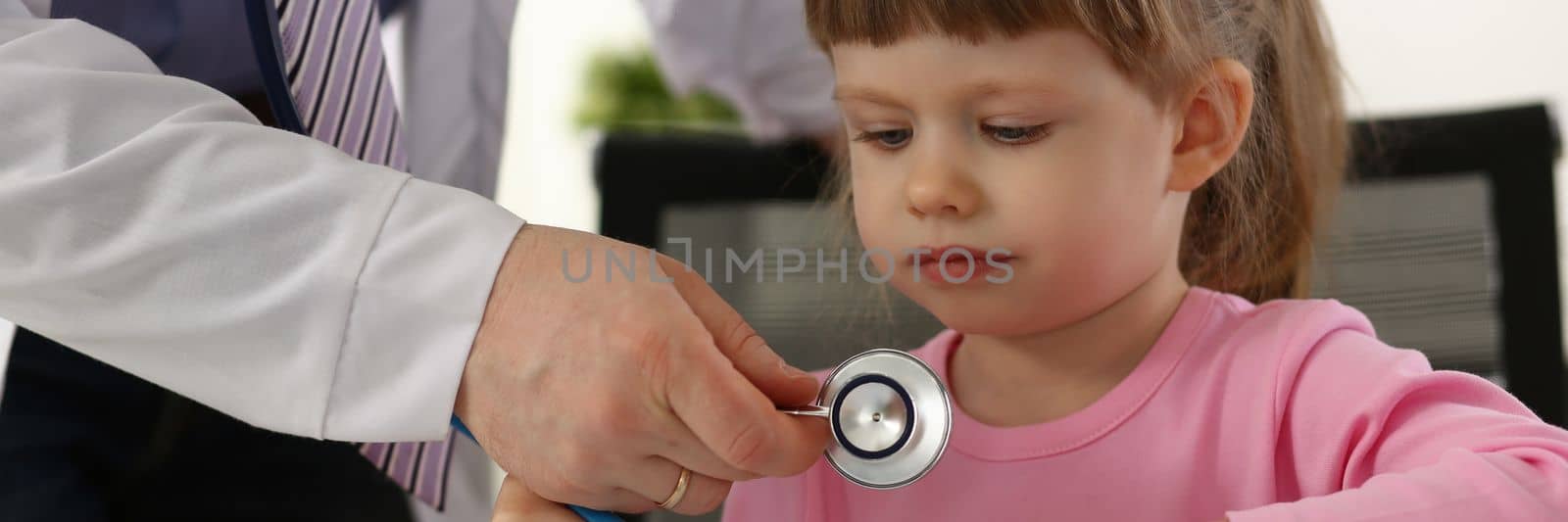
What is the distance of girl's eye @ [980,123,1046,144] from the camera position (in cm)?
82

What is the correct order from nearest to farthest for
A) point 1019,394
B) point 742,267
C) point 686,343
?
point 686,343 < point 1019,394 < point 742,267

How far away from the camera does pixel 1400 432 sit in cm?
76

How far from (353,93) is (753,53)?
0.62 meters

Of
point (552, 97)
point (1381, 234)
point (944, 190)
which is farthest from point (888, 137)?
point (552, 97)

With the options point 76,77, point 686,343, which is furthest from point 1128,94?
point 76,77

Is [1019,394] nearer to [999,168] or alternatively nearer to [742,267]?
[999,168]

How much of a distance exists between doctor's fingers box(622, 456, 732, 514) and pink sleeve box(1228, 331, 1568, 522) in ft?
0.87

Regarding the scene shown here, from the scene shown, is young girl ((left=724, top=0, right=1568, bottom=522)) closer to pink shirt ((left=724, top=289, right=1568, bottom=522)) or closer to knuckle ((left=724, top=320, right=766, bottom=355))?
pink shirt ((left=724, top=289, right=1568, bottom=522))

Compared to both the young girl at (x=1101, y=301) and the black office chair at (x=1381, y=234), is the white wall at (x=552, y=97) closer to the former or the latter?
the black office chair at (x=1381, y=234)

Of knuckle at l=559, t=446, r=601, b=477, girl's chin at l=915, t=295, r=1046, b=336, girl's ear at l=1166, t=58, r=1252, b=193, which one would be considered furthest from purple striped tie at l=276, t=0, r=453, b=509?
girl's ear at l=1166, t=58, r=1252, b=193

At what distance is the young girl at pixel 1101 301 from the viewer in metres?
0.80

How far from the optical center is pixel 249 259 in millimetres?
748

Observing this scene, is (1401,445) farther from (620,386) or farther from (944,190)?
(620,386)

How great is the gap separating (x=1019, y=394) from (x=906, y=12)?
0.27 m
